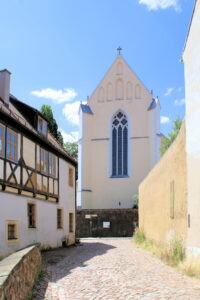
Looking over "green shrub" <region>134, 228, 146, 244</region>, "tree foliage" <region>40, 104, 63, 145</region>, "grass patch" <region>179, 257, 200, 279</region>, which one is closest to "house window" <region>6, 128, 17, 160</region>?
"grass patch" <region>179, 257, 200, 279</region>

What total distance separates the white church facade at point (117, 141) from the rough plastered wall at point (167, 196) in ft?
53.6

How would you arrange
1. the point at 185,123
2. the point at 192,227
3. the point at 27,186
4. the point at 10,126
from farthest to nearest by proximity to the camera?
1. the point at 27,186
2. the point at 10,126
3. the point at 185,123
4. the point at 192,227

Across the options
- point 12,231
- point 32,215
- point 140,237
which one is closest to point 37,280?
point 12,231

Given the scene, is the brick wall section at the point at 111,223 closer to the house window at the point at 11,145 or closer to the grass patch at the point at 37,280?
the house window at the point at 11,145

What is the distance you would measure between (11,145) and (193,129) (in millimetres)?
6378

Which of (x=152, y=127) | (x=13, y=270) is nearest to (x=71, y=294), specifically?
(x=13, y=270)

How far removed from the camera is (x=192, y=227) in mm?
10086

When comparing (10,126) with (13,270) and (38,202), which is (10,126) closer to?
(38,202)

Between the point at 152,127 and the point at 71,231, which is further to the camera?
the point at 152,127

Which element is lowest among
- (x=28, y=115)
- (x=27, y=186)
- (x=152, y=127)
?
(x=27, y=186)

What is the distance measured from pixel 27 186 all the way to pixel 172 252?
611 cm

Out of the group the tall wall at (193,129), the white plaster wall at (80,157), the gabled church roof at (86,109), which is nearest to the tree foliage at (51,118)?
the white plaster wall at (80,157)

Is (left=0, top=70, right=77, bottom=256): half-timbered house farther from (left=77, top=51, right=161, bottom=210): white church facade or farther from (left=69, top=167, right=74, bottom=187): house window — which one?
(left=77, top=51, right=161, bottom=210): white church facade

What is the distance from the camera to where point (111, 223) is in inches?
1206
